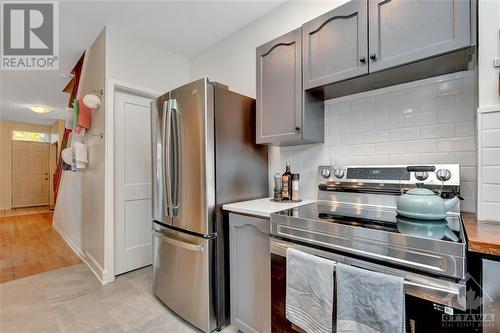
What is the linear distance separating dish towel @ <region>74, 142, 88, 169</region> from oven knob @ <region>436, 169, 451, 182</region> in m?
3.62

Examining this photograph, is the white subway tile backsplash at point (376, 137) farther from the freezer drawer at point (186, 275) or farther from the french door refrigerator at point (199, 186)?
the freezer drawer at point (186, 275)

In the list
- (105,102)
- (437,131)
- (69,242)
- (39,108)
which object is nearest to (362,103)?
(437,131)

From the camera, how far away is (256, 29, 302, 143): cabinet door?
172 centimetres

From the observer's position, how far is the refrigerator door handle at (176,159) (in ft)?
5.92

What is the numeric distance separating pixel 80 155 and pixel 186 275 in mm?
2284

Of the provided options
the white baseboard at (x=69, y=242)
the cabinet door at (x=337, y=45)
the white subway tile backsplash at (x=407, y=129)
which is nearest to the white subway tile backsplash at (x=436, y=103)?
the white subway tile backsplash at (x=407, y=129)

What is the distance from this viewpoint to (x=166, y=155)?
1.88 meters

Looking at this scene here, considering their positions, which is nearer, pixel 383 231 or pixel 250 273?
pixel 383 231

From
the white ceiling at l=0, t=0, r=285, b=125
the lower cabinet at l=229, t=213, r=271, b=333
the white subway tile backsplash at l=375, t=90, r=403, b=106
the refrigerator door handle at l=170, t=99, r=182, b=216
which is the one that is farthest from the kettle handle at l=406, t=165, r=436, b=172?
the white ceiling at l=0, t=0, r=285, b=125

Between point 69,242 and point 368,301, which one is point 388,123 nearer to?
point 368,301

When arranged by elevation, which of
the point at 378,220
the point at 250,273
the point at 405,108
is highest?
the point at 405,108

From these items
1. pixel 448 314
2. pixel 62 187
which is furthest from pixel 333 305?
pixel 62 187

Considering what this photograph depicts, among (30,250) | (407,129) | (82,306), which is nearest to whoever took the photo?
(407,129)

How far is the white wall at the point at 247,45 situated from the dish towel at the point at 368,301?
6.37ft
